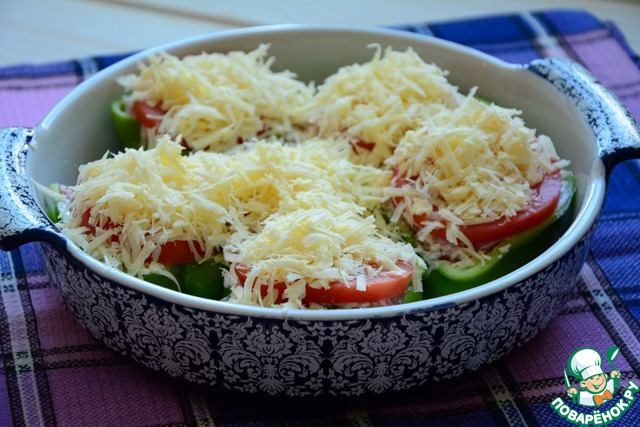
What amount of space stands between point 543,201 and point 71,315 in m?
0.87

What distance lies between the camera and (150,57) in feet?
6.05

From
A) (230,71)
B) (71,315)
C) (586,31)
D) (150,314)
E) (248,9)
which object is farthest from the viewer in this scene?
(248,9)

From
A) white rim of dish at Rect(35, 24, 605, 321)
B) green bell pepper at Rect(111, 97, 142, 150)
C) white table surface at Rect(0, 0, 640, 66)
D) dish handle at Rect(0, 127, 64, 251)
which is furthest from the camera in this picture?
white table surface at Rect(0, 0, 640, 66)

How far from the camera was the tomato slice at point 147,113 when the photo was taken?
181 centimetres

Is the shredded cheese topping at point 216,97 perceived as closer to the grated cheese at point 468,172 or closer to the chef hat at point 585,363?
the grated cheese at point 468,172

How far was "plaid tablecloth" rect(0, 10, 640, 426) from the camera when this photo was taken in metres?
1.40

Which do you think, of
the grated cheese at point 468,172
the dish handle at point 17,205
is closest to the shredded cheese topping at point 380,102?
the grated cheese at point 468,172

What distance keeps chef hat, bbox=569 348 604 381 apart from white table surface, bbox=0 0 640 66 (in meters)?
1.43

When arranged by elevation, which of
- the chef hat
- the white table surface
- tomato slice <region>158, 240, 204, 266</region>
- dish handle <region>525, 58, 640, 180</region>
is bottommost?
the chef hat

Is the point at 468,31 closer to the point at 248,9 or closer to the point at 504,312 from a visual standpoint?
the point at 248,9

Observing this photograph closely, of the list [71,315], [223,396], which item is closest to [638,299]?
[223,396]

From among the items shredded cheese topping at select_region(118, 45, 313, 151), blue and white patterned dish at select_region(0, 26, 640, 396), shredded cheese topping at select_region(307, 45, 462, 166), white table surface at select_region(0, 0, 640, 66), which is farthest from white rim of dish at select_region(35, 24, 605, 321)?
white table surface at select_region(0, 0, 640, 66)

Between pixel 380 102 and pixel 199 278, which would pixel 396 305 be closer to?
pixel 199 278

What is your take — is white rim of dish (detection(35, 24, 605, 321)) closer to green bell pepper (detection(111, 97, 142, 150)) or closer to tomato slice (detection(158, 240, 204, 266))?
tomato slice (detection(158, 240, 204, 266))
